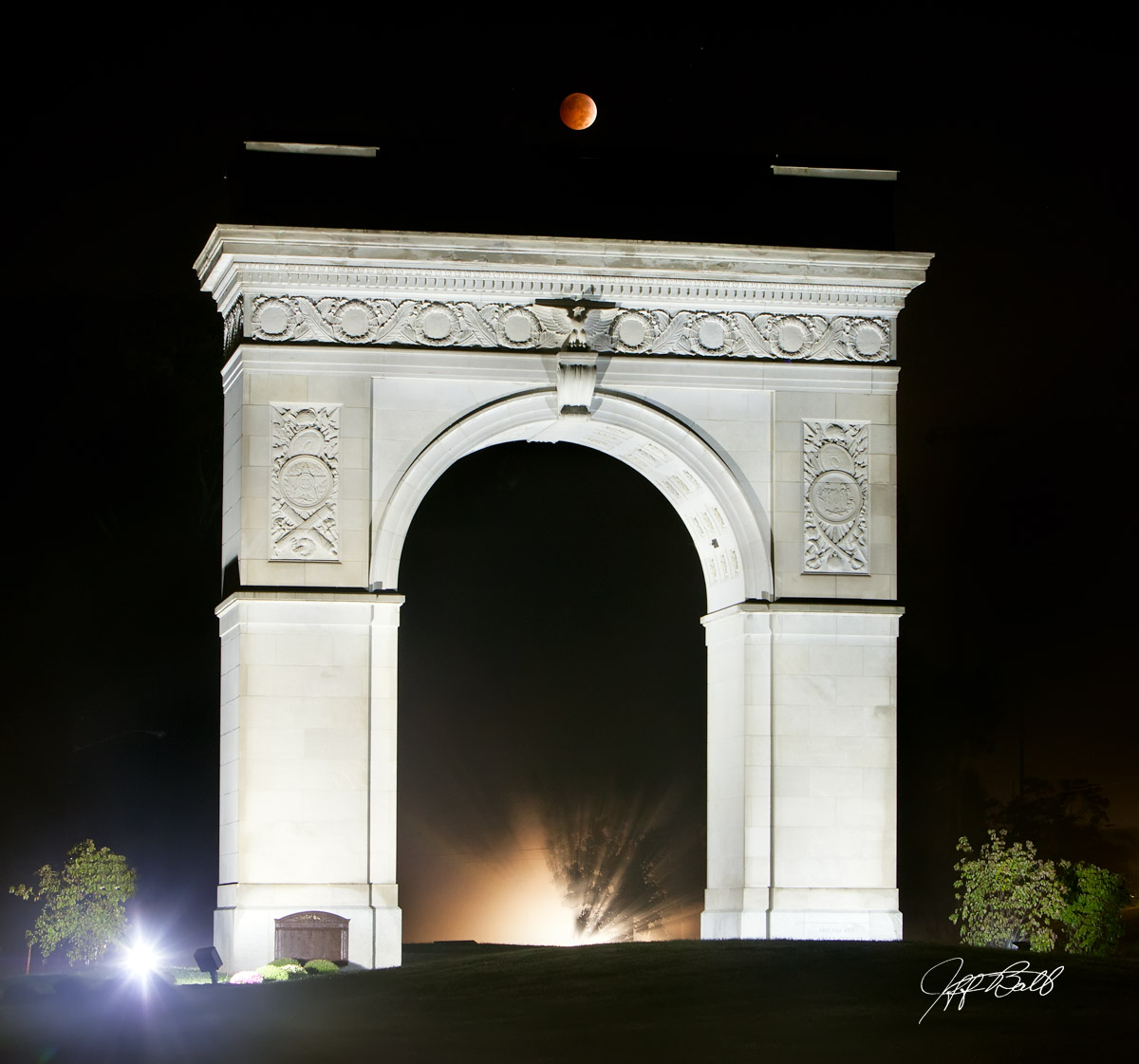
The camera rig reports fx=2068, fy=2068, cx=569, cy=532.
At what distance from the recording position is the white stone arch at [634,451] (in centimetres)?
2983

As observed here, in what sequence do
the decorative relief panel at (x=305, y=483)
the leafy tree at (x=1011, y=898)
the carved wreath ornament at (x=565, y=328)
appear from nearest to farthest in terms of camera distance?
the decorative relief panel at (x=305, y=483) < the carved wreath ornament at (x=565, y=328) < the leafy tree at (x=1011, y=898)

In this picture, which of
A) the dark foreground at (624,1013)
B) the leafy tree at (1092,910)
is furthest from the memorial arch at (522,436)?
the dark foreground at (624,1013)

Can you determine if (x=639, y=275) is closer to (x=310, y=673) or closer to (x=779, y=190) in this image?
(x=779, y=190)

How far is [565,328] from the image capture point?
3025 cm

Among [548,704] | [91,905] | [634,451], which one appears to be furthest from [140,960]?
[548,704]

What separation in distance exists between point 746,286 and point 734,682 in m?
5.91

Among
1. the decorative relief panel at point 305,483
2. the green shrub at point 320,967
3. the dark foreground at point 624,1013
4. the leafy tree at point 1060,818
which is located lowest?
the dark foreground at point 624,1013

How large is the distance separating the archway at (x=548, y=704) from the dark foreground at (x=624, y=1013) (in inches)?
851

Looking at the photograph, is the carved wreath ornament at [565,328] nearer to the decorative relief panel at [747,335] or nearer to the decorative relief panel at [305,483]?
the decorative relief panel at [747,335]

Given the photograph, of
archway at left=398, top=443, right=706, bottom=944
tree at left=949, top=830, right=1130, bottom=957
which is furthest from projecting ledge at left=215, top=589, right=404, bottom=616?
archway at left=398, top=443, right=706, bottom=944

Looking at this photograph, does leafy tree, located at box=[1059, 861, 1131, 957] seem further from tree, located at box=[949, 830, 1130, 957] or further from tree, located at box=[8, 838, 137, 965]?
tree, located at box=[8, 838, 137, 965]

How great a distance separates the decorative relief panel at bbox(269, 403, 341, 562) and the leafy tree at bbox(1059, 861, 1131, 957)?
12.4 metres
